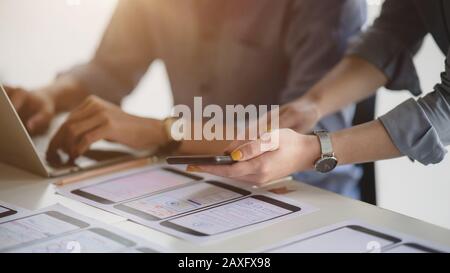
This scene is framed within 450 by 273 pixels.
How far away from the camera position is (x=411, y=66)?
1.40 meters

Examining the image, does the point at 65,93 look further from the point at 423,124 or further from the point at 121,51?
the point at 423,124

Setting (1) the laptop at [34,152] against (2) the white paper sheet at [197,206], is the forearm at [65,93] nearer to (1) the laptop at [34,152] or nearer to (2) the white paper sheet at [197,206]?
(1) the laptop at [34,152]

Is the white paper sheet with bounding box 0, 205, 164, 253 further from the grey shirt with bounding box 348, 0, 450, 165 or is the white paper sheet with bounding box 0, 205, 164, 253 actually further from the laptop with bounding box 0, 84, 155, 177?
the grey shirt with bounding box 348, 0, 450, 165

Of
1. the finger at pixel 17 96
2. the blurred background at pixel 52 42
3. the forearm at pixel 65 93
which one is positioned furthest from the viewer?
the blurred background at pixel 52 42

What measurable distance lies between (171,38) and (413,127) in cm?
81

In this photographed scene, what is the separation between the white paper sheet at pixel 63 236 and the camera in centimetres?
91

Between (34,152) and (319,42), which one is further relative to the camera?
(319,42)

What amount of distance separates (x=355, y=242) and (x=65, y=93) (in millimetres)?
938

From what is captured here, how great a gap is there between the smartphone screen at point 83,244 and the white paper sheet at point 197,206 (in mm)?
66

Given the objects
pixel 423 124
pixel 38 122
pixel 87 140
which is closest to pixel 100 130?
pixel 87 140

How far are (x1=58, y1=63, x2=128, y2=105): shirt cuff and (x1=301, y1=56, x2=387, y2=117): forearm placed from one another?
557 millimetres

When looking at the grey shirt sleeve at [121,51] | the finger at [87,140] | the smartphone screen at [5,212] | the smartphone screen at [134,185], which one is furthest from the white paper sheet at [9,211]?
the grey shirt sleeve at [121,51]

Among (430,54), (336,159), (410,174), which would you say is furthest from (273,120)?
(410,174)
